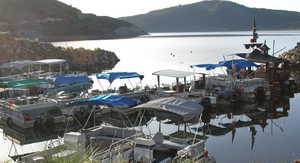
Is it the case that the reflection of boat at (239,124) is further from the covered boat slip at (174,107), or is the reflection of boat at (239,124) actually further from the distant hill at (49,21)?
the distant hill at (49,21)

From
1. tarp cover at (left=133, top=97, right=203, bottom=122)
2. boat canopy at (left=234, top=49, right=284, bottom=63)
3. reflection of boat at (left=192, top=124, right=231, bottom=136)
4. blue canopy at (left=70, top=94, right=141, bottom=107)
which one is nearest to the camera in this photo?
tarp cover at (left=133, top=97, right=203, bottom=122)

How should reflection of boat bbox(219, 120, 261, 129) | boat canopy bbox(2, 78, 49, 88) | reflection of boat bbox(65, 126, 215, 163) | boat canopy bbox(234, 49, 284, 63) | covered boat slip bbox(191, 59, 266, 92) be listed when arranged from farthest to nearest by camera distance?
boat canopy bbox(234, 49, 284, 63) → covered boat slip bbox(191, 59, 266, 92) → boat canopy bbox(2, 78, 49, 88) → reflection of boat bbox(219, 120, 261, 129) → reflection of boat bbox(65, 126, 215, 163)

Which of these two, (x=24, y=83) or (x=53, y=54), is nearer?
(x=24, y=83)

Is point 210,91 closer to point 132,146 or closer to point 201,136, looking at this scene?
point 201,136

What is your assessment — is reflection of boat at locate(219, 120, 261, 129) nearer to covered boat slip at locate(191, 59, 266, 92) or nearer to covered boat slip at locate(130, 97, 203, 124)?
covered boat slip at locate(130, 97, 203, 124)

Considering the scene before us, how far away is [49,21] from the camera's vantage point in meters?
166

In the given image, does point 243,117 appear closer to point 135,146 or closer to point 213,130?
point 213,130

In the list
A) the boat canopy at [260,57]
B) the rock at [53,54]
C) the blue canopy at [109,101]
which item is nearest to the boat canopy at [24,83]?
the blue canopy at [109,101]

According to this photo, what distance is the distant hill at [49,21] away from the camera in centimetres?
15712

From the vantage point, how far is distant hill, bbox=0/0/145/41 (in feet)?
516

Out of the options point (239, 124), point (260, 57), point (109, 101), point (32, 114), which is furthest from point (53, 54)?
point (239, 124)

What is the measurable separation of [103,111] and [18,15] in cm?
15882

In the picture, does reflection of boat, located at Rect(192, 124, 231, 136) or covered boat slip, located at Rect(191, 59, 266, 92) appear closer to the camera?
reflection of boat, located at Rect(192, 124, 231, 136)

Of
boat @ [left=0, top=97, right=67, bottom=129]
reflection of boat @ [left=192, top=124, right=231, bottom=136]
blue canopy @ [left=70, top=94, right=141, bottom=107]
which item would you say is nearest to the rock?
boat @ [left=0, top=97, right=67, bottom=129]
